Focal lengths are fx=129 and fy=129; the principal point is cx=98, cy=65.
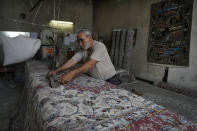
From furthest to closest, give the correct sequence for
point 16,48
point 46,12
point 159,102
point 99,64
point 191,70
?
1. point 46,12
2. point 191,70
3. point 16,48
4. point 159,102
5. point 99,64

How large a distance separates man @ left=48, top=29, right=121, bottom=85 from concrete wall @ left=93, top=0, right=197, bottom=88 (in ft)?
5.81

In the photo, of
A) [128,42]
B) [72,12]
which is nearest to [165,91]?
[128,42]

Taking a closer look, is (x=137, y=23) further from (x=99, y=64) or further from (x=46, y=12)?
(x=46, y=12)

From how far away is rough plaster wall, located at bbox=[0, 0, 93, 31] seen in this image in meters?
4.43

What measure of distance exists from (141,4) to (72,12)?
9.91ft

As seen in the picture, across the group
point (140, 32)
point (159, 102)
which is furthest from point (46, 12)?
point (159, 102)

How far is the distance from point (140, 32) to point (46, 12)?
12.0ft

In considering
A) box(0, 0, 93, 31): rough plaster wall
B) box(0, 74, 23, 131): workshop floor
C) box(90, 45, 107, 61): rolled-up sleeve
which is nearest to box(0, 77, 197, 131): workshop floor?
box(0, 74, 23, 131): workshop floor

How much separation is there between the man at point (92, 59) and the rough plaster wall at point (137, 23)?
186 cm

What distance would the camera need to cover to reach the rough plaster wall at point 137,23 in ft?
11.5

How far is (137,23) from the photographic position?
380 centimetres

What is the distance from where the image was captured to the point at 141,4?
3.67 m

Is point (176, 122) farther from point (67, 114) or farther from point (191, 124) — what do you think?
point (67, 114)

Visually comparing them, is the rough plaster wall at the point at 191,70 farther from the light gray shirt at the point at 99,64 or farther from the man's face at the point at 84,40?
the man's face at the point at 84,40
